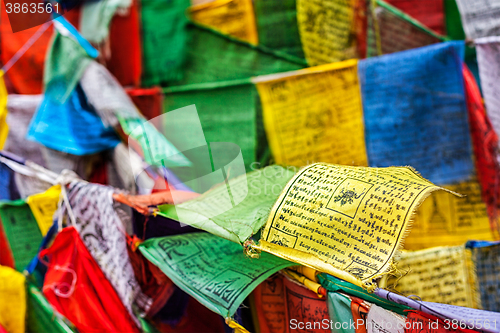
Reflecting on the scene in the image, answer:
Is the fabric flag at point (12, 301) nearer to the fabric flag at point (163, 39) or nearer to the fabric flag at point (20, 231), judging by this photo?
the fabric flag at point (20, 231)

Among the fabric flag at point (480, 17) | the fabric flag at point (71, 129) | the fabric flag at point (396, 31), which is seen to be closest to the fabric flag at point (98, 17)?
the fabric flag at point (71, 129)

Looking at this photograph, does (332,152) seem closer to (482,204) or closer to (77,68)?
(482,204)

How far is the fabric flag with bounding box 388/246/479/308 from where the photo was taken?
93 centimetres

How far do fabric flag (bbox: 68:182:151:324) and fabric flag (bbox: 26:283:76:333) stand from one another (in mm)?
180

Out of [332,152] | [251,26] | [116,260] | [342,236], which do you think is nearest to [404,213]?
[342,236]

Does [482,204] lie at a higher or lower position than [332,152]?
lower

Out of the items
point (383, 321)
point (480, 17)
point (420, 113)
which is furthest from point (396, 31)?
point (383, 321)

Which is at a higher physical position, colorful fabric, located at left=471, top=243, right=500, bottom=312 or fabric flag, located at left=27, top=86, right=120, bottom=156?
fabric flag, located at left=27, top=86, right=120, bottom=156

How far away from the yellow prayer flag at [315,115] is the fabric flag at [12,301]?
91cm

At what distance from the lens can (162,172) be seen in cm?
101

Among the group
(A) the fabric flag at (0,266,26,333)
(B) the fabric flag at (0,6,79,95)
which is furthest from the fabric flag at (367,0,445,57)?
(A) the fabric flag at (0,266,26,333)

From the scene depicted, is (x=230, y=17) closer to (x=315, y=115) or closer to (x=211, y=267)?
(x=315, y=115)

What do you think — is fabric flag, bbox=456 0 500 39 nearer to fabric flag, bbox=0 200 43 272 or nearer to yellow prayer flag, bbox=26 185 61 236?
yellow prayer flag, bbox=26 185 61 236

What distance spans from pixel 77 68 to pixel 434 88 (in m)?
1.28
